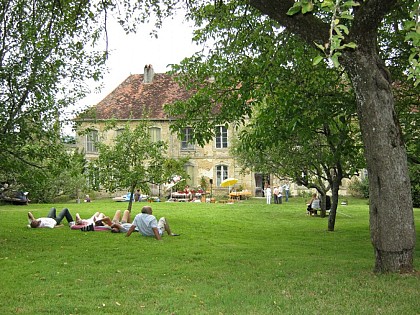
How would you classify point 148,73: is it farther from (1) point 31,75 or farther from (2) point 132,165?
(1) point 31,75

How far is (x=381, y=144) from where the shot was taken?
7.97 metres

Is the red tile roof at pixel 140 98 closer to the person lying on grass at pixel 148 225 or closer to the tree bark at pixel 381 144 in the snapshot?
the person lying on grass at pixel 148 225

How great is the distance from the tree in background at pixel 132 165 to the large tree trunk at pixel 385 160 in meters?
13.0

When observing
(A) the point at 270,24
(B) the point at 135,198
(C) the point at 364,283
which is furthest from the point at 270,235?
(B) the point at 135,198

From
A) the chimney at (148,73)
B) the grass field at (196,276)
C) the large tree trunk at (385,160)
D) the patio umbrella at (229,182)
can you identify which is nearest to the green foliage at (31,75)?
the grass field at (196,276)

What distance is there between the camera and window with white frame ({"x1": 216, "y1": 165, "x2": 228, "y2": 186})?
4341 cm

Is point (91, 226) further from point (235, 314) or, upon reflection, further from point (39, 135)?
point (235, 314)

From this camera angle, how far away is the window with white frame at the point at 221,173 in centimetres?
4341

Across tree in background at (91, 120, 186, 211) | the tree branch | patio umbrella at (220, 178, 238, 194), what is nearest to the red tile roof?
patio umbrella at (220, 178, 238, 194)

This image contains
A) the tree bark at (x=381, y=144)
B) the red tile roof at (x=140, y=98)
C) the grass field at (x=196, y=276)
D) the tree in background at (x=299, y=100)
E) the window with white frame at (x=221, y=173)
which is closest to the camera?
the grass field at (x=196, y=276)

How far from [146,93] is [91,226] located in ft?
96.0

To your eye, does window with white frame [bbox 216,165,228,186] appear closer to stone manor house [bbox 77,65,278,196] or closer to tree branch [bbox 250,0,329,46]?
stone manor house [bbox 77,65,278,196]

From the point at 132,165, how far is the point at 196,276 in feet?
42.0

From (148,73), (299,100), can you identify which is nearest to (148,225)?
(299,100)
